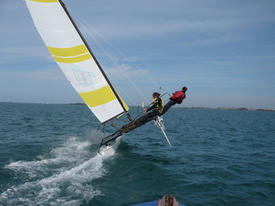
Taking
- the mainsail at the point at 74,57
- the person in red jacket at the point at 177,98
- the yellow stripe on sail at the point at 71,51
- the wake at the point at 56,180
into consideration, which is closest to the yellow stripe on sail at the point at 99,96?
the mainsail at the point at 74,57

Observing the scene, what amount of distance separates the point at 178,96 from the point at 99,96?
373 cm

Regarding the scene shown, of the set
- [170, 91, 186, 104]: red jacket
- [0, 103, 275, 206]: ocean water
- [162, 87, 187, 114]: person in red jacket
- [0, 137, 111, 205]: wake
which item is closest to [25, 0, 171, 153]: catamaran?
[162, 87, 187, 114]: person in red jacket

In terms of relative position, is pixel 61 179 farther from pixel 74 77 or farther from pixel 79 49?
pixel 79 49

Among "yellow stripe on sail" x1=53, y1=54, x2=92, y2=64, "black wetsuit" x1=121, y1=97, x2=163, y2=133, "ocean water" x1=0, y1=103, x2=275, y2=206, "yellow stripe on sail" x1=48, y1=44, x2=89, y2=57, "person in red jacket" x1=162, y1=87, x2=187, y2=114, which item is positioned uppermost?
"yellow stripe on sail" x1=48, y1=44, x2=89, y2=57

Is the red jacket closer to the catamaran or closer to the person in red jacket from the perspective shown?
the person in red jacket

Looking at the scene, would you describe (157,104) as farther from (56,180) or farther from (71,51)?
(56,180)

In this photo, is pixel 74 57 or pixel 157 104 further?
pixel 157 104

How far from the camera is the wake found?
7016mm

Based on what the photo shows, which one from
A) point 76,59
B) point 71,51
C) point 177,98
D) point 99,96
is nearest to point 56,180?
point 99,96

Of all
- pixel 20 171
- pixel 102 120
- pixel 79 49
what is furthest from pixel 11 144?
pixel 79 49

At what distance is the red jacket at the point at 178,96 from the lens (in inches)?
390

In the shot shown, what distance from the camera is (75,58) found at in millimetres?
9805

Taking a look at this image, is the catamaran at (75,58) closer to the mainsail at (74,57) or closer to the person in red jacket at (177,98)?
the mainsail at (74,57)

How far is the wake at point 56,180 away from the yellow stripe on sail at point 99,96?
10.4ft
